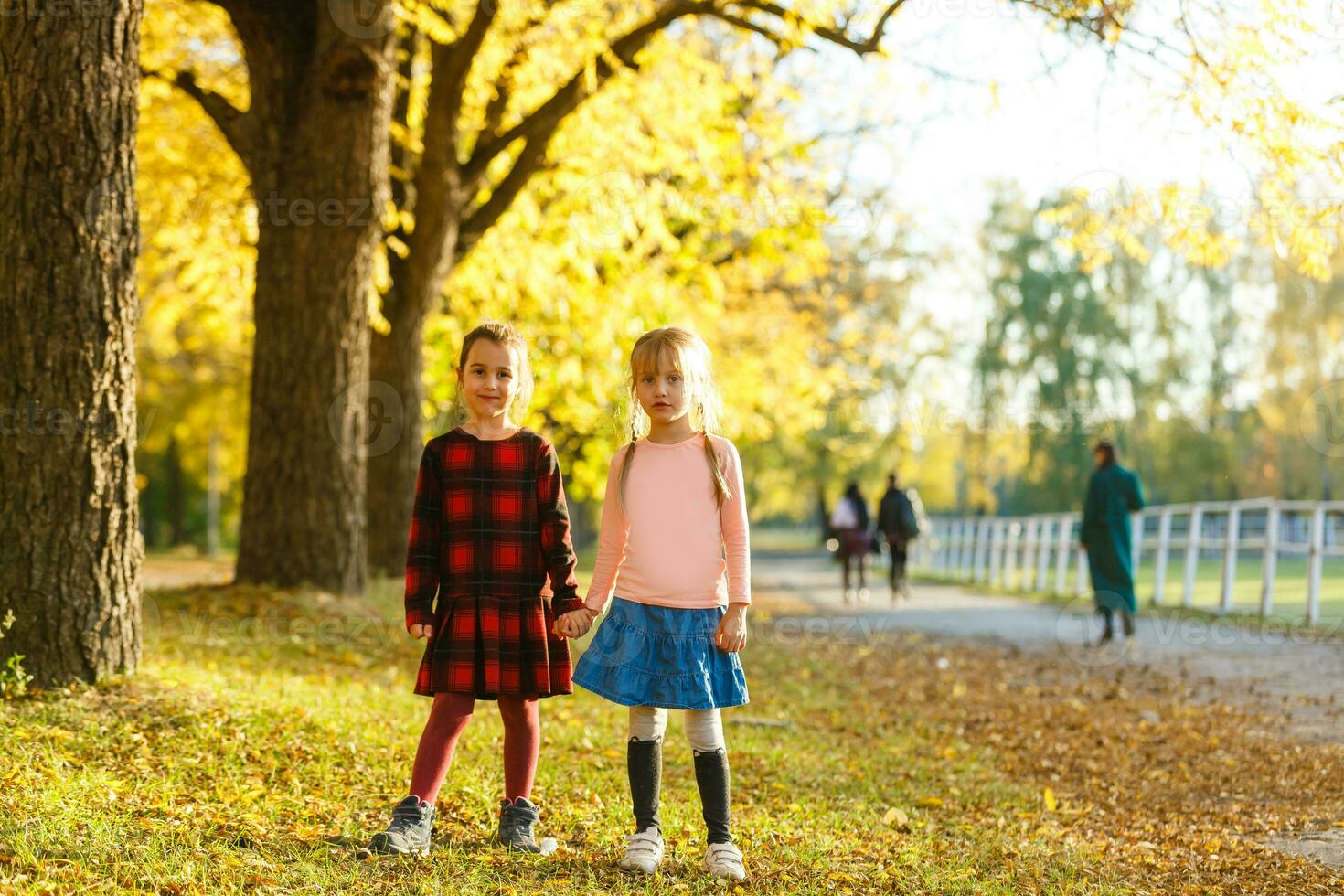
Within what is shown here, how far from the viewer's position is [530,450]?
432cm

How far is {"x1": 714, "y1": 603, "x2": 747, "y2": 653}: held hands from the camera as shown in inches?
161

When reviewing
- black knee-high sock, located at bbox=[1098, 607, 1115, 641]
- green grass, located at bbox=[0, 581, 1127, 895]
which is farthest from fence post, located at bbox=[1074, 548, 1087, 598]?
green grass, located at bbox=[0, 581, 1127, 895]

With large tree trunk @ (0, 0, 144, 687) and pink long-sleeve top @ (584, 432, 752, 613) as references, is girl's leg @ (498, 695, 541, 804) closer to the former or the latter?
pink long-sleeve top @ (584, 432, 752, 613)

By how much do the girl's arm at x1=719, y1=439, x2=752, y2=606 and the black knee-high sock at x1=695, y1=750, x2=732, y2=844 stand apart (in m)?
0.52

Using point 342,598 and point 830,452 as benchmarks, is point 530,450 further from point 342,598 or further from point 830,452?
point 830,452

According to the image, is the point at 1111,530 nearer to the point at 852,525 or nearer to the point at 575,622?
the point at 852,525

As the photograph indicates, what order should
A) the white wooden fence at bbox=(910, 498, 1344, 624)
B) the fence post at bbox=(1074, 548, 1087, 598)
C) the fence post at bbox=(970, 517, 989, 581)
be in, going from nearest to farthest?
the white wooden fence at bbox=(910, 498, 1344, 624) < the fence post at bbox=(1074, 548, 1087, 598) < the fence post at bbox=(970, 517, 989, 581)

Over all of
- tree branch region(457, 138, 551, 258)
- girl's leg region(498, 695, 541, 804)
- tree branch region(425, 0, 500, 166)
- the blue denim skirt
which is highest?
tree branch region(425, 0, 500, 166)

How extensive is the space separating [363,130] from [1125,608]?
26.3 feet

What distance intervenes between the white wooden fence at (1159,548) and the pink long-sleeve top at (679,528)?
9.60m

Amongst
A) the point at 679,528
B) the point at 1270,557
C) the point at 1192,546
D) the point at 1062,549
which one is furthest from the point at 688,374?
the point at 1062,549

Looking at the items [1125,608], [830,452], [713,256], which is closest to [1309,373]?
[830,452]

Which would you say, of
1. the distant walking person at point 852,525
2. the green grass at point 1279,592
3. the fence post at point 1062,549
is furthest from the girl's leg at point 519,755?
the fence post at point 1062,549

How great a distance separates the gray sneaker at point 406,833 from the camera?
13.3ft
